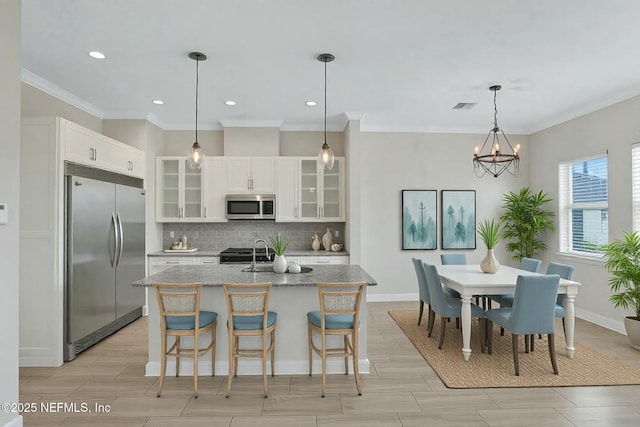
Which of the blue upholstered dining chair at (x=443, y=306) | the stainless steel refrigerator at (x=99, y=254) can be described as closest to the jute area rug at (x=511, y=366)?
the blue upholstered dining chair at (x=443, y=306)

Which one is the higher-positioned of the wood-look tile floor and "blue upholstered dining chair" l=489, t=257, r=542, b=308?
"blue upholstered dining chair" l=489, t=257, r=542, b=308

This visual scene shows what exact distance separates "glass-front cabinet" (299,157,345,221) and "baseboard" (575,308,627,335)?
3596 mm

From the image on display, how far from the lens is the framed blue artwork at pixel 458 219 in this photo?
6395 millimetres

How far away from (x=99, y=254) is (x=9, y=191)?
208 cm

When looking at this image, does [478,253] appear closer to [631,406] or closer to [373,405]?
[631,406]

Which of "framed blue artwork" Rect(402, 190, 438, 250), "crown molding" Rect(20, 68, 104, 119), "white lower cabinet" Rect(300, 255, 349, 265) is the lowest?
"white lower cabinet" Rect(300, 255, 349, 265)

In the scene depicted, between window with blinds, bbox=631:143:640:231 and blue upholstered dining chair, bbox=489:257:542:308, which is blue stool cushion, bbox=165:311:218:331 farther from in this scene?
window with blinds, bbox=631:143:640:231

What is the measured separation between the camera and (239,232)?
20.7 ft

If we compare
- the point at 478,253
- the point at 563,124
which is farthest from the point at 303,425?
the point at 563,124

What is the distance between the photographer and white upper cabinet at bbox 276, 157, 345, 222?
6.01 meters

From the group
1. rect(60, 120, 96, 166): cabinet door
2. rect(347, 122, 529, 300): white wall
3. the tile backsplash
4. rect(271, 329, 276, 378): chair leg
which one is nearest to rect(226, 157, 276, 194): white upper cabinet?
the tile backsplash

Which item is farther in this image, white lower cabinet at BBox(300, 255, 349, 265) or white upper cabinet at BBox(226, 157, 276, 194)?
white upper cabinet at BBox(226, 157, 276, 194)

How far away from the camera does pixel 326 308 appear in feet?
10.2

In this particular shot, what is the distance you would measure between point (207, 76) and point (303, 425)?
3.46 m
